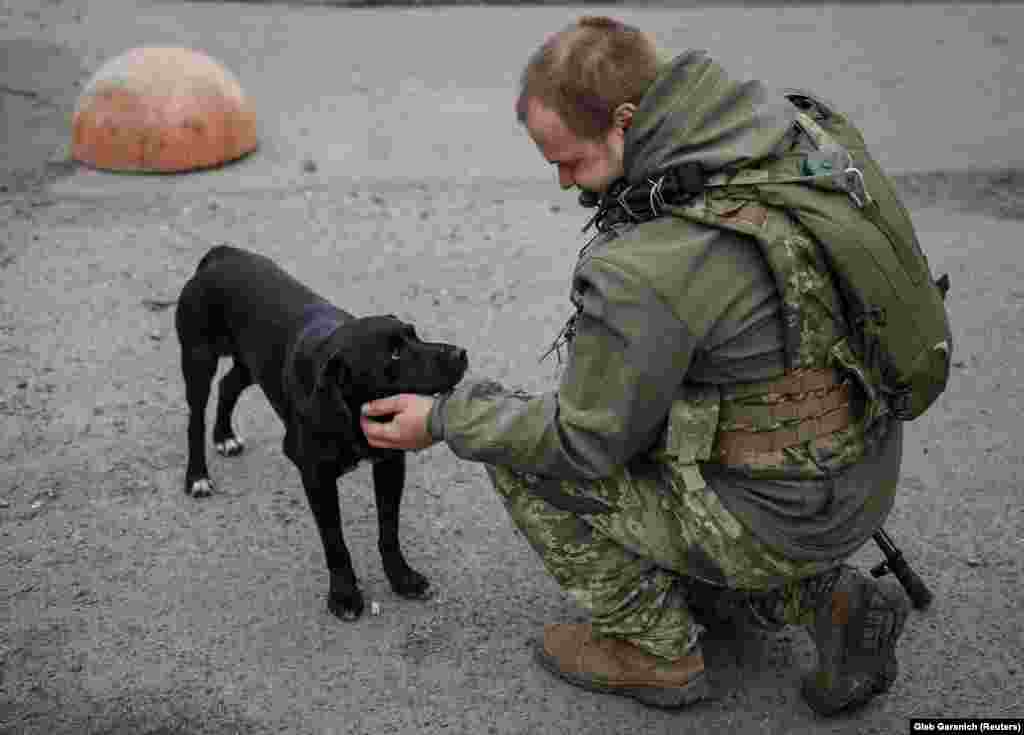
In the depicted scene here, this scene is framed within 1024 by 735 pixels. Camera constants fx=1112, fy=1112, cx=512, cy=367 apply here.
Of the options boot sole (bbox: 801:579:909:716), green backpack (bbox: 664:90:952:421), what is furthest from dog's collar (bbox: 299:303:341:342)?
boot sole (bbox: 801:579:909:716)

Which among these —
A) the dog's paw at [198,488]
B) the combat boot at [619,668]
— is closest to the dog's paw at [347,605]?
the combat boot at [619,668]

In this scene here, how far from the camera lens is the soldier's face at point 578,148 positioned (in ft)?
8.43

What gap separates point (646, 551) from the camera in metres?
2.78

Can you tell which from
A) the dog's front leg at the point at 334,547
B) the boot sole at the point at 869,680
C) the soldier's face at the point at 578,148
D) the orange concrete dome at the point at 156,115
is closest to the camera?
the soldier's face at the point at 578,148

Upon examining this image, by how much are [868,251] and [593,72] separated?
730mm

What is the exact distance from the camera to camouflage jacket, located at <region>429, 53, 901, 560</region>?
8.02ft

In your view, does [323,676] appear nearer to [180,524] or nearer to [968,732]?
[180,524]

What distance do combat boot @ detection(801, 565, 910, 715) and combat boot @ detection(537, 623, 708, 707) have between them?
32 centimetres

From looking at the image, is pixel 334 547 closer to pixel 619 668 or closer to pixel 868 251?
pixel 619 668

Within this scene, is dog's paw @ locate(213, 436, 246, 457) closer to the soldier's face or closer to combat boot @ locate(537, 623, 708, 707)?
combat boot @ locate(537, 623, 708, 707)

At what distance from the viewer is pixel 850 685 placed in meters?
2.82

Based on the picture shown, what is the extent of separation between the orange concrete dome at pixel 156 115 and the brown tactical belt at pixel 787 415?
468cm

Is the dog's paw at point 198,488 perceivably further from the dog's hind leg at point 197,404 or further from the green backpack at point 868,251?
the green backpack at point 868,251

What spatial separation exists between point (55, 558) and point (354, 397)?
1.27m
